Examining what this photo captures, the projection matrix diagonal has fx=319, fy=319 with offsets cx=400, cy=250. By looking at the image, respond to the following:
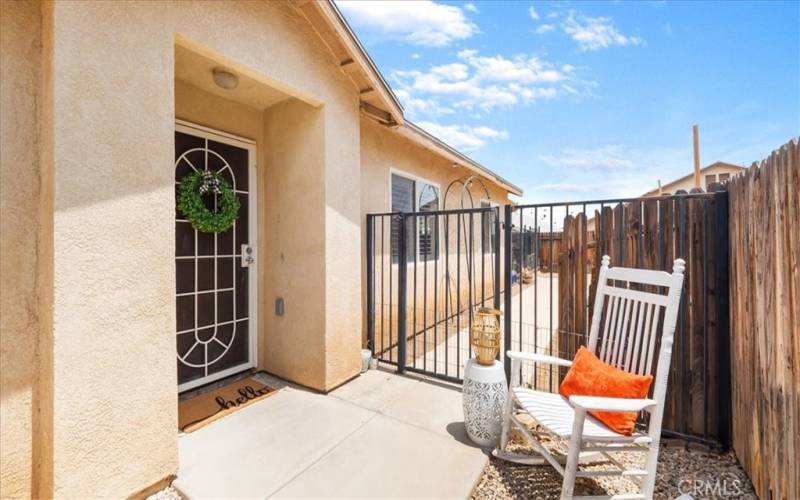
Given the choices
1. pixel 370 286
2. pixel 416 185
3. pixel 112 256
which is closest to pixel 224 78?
pixel 112 256

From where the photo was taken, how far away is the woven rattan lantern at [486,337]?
2803 millimetres

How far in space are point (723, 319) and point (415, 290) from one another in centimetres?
321

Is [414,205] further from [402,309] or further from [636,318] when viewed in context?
[636,318]

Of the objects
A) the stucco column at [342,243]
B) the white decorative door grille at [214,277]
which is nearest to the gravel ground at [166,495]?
the white decorative door grille at [214,277]

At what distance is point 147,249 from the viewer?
223 cm

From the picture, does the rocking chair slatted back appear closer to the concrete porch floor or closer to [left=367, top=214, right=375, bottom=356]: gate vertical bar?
the concrete porch floor

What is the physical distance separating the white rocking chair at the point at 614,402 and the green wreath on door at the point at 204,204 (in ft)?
11.1

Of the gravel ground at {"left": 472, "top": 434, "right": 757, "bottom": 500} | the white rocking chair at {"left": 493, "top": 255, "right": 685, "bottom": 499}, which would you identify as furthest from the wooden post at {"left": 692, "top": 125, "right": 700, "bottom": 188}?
the gravel ground at {"left": 472, "top": 434, "right": 757, "bottom": 500}

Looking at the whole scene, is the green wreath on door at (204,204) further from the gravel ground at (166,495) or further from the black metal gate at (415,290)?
the gravel ground at (166,495)

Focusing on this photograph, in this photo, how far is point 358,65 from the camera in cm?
373

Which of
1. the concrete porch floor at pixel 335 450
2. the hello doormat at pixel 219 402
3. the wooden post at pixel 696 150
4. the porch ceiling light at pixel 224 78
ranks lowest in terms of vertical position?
the concrete porch floor at pixel 335 450

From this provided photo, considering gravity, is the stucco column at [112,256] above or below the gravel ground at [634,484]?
above

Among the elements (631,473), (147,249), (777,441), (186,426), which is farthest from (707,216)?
(186,426)

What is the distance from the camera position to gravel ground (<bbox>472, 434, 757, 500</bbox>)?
2270 millimetres
